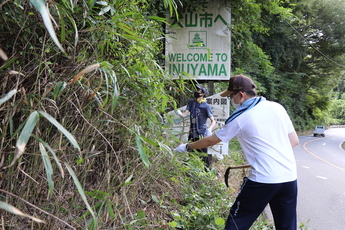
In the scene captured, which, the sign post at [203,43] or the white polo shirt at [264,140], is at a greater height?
the sign post at [203,43]

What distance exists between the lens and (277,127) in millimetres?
2711

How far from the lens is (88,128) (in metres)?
2.26

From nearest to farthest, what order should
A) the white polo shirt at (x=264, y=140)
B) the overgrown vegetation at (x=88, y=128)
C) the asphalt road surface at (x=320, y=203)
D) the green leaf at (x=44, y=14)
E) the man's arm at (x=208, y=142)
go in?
the green leaf at (x=44, y=14), the overgrown vegetation at (x=88, y=128), the white polo shirt at (x=264, y=140), the man's arm at (x=208, y=142), the asphalt road surface at (x=320, y=203)

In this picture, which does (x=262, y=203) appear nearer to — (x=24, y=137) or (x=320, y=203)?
(x=24, y=137)

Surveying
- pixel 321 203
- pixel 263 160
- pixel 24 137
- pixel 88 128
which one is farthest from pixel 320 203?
pixel 24 137

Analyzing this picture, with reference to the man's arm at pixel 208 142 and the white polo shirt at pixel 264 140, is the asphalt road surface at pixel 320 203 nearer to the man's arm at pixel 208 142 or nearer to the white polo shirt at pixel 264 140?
the white polo shirt at pixel 264 140

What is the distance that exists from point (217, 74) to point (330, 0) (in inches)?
806

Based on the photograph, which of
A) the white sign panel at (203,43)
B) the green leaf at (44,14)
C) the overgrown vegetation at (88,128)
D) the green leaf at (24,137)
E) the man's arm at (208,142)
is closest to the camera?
the green leaf at (44,14)

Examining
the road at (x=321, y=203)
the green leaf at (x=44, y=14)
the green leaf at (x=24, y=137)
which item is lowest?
the road at (x=321, y=203)

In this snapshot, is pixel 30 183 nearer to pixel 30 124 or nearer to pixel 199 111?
pixel 30 124

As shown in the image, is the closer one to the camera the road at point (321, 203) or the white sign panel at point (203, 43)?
the road at point (321, 203)

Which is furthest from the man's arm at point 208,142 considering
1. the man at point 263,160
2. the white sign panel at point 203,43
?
the white sign panel at point 203,43

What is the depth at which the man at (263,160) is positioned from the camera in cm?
265

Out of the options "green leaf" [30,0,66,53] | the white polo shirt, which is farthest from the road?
"green leaf" [30,0,66,53]
